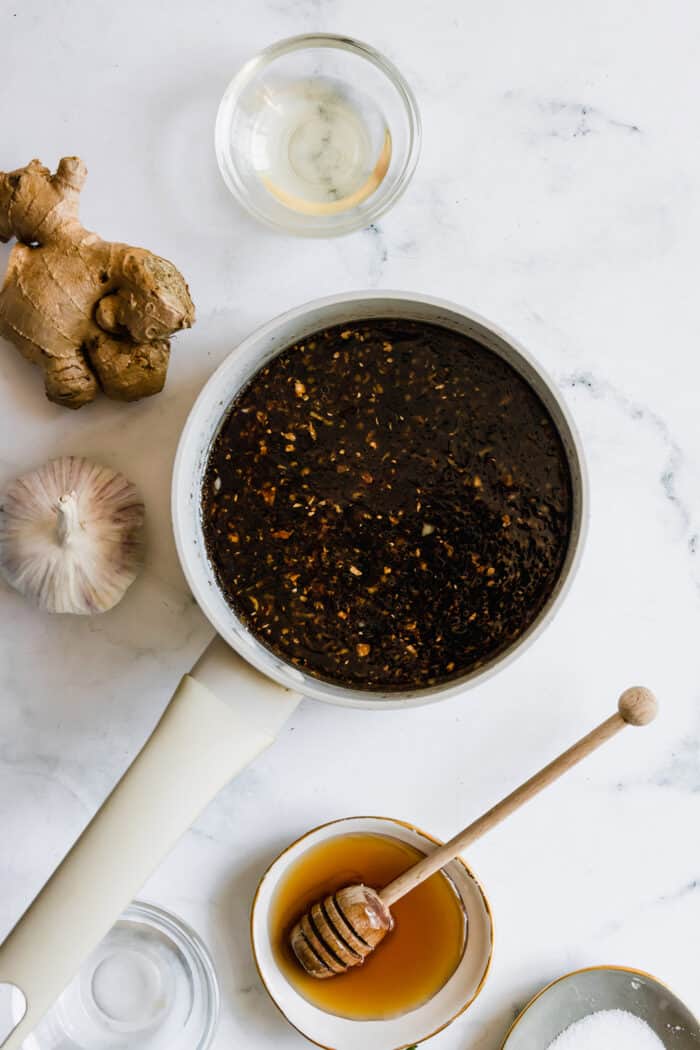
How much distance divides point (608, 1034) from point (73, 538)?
2.43 feet

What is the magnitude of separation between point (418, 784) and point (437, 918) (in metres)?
0.14

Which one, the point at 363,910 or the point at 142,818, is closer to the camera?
the point at 142,818

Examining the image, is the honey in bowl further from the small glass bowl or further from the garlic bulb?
the small glass bowl

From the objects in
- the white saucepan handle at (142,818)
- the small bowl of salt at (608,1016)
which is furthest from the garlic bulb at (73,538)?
the small bowl of salt at (608,1016)

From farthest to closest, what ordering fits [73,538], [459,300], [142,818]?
[459,300], [73,538], [142,818]

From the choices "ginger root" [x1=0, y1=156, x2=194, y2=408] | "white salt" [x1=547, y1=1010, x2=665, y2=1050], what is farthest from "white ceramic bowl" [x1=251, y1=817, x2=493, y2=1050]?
"ginger root" [x1=0, y1=156, x2=194, y2=408]

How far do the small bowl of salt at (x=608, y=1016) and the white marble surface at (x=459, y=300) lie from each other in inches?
2.0

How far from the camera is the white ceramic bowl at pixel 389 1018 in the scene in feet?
3.34

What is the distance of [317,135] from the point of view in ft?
3.45

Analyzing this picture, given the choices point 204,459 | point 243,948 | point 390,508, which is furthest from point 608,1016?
point 204,459

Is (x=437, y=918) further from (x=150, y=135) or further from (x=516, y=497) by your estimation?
(x=150, y=135)

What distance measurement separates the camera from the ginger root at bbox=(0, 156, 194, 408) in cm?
92

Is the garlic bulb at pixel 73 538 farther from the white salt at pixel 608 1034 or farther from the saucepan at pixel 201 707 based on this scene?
the white salt at pixel 608 1034

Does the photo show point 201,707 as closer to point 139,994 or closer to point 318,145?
point 139,994
